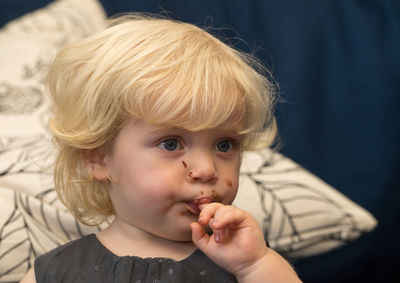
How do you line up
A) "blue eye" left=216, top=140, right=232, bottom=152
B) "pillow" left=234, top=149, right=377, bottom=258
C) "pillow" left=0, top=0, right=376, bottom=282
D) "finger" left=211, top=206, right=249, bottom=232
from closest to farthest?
"finger" left=211, top=206, right=249, bottom=232 → "blue eye" left=216, top=140, right=232, bottom=152 → "pillow" left=0, top=0, right=376, bottom=282 → "pillow" left=234, top=149, right=377, bottom=258

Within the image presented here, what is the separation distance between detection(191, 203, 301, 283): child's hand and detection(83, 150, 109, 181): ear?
0.62ft

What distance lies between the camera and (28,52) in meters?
1.41

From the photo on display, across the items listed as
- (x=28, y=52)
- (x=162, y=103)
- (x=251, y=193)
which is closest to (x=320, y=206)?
(x=251, y=193)

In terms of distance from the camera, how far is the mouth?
739 mm

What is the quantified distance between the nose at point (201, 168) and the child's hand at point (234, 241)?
4cm

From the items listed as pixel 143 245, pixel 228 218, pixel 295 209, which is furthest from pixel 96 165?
pixel 295 209

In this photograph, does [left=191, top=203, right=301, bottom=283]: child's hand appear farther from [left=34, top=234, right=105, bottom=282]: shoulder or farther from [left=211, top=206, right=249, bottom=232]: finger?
[left=34, top=234, right=105, bottom=282]: shoulder

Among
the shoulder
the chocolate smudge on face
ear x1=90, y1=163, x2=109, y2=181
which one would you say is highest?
the chocolate smudge on face

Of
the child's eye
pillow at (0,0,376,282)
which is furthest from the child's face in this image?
pillow at (0,0,376,282)

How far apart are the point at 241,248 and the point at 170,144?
0.18 metres

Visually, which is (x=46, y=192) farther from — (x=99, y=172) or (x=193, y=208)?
(x=193, y=208)

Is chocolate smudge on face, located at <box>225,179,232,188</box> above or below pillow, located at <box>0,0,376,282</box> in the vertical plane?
above

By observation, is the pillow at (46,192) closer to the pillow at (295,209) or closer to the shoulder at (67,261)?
the pillow at (295,209)

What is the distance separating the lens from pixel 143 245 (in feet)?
2.66
